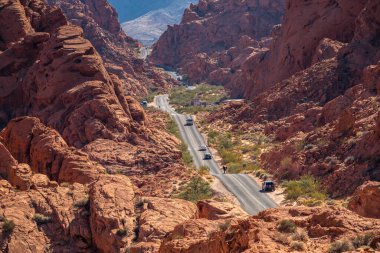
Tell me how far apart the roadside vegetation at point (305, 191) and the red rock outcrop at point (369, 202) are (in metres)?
14.7

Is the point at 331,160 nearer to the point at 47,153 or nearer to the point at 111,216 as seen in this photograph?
the point at 47,153

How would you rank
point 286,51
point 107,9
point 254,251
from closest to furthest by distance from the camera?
point 254,251
point 286,51
point 107,9

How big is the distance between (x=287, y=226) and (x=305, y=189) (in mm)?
26584

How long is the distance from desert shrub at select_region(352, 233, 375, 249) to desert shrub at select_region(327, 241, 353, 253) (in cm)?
19

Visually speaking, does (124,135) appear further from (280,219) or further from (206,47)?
(206,47)

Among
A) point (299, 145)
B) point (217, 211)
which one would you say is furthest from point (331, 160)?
point (217, 211)

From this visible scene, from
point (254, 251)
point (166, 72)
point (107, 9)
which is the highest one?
point (254, 251)

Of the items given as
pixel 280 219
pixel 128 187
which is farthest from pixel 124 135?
pixel 280 219

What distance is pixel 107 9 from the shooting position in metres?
163

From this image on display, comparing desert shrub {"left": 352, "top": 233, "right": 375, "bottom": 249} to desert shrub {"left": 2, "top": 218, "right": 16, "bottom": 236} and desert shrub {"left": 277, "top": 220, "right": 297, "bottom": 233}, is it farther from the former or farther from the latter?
desert shrub {"left": 2, "top": 218, "right": 16, "bottom": 236}

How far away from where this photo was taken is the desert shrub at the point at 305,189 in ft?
132

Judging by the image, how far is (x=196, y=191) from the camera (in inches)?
1619

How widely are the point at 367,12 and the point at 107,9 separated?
106983 mm

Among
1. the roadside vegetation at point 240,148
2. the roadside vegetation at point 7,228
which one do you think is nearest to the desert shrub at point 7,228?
the roadside vegetation at point 7,228
